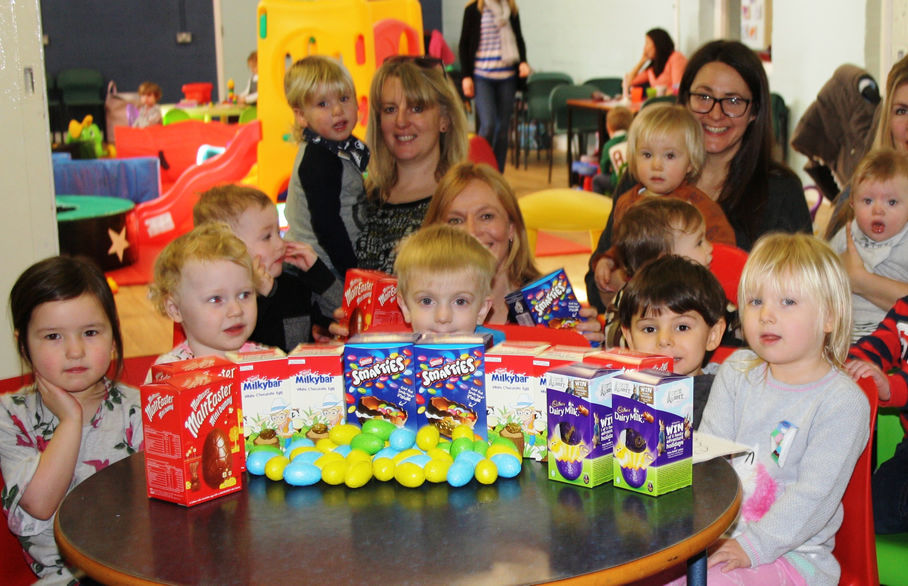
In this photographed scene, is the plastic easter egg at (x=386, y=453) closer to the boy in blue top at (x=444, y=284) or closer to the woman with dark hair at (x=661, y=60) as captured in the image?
the boy in blue top at (x=444, y=284)

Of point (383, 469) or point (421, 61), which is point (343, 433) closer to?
point (383, 469)

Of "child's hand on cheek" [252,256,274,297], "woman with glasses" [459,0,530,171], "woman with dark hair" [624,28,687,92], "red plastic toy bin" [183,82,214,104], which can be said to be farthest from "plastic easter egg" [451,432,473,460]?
"red plastic toy bin" [183,82,214,104]

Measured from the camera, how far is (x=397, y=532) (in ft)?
4.84

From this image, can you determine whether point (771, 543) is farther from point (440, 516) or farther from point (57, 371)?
point (57, 371)

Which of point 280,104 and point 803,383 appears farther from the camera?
point 280,104

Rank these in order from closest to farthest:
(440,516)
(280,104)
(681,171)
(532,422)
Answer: (440,516) < (532,422) < (681,171) < (280,104)

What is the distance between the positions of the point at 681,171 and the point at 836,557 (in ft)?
4.90

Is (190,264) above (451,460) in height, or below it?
above

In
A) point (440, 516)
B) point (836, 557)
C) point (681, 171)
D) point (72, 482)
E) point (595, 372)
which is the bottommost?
point (836, 557)

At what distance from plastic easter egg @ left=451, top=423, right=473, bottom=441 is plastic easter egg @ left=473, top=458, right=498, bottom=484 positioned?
0.10 metres

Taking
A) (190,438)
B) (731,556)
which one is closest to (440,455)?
(190,438)

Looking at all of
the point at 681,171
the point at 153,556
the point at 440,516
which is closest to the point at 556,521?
the point at 440,516

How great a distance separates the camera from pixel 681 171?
10.5 feet

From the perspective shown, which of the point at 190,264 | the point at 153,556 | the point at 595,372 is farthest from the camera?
the point at 190,264
